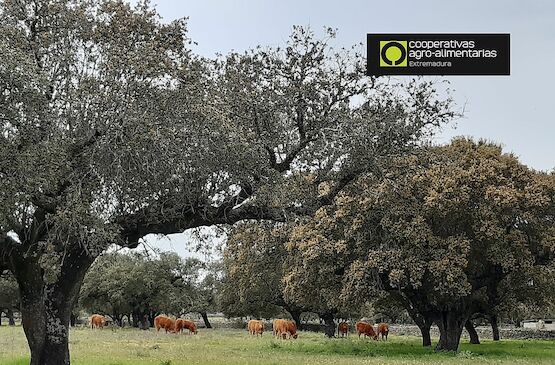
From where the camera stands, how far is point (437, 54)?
17516mm

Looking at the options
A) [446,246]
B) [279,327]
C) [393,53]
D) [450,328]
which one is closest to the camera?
[393,53]

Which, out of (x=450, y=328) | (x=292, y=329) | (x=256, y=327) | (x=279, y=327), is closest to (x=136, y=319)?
(x=256, y=327)

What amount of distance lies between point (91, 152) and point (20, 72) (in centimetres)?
285

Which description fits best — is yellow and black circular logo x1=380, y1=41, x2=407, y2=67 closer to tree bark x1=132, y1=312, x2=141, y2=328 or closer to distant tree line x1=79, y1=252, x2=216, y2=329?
distant tree line x1=79, y1=252, x2=216, y2=329

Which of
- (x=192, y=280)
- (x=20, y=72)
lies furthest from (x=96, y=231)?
(x=192, y=280)

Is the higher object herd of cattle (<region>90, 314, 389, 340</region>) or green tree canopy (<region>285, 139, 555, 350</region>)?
green tree canopy (<region>285, 139, 555, 350</region>)

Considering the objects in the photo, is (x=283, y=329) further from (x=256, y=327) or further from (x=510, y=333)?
(x=510, y=333)

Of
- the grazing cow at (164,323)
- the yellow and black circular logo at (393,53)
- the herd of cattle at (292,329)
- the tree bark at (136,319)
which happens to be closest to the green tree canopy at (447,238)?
the yellow and black circular logo at (393,53)

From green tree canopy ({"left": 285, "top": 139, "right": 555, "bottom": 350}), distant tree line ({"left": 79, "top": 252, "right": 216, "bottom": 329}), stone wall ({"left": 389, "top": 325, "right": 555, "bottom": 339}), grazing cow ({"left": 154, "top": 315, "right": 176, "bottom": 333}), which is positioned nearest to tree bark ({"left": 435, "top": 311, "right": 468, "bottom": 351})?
green tree canopy ({"left": 285, "top": 139, "right": 555, "bottom": 350})

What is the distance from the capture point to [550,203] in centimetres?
3250

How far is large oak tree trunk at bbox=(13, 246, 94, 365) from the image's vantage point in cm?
1716

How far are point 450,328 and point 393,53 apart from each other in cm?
1981

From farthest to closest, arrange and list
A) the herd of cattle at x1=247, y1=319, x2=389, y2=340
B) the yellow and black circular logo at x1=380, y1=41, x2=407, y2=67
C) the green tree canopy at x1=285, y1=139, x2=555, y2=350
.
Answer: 1. the herd of cattle at x1=247, y1=319, x2=389, y2=340
2. the green tree canopy at x1=285, y1=139, x2=555, y2=350
3. the yellow and black circular logo at x1=380, y1=41, x2=407, y2=67

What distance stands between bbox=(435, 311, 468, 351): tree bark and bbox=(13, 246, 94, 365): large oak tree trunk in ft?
69.4
